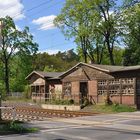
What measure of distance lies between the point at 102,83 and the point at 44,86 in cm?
1683

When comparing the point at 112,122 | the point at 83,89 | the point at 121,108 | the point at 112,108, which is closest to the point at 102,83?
the point at 83,89

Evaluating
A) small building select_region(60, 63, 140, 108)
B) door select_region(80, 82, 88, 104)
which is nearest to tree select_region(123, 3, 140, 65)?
small building select_region(60, 63, 140, 108)

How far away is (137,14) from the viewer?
62.5 m

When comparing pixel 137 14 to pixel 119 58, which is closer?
pixel 137 14

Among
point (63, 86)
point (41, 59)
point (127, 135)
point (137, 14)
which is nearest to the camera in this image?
point (127, 135)

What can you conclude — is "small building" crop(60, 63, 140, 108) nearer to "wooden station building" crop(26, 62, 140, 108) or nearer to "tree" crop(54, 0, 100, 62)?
"wooden station building" crop(26, 62, 140, 108)

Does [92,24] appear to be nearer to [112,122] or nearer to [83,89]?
[83,89]

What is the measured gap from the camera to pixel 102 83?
41.6m

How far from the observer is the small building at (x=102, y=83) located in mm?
37062

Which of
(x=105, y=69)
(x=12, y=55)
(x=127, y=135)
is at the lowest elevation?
(x=127, y=135)

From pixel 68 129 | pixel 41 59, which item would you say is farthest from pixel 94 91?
pixel 41 59

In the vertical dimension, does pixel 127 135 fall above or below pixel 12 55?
below

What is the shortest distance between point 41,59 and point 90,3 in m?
42.5

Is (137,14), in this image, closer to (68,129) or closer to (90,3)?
(90,3)
